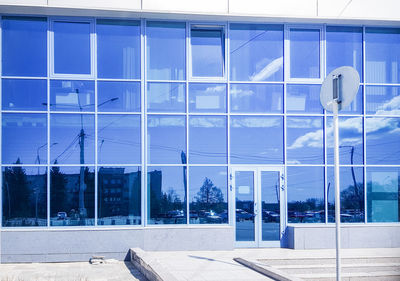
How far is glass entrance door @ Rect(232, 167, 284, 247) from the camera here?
13.4m

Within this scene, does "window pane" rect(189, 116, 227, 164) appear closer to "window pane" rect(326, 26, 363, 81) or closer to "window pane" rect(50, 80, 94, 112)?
"window pane" rect(50, 80, 94, 112)

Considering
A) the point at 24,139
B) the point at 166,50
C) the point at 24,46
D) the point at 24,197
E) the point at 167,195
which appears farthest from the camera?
the point at 166,50

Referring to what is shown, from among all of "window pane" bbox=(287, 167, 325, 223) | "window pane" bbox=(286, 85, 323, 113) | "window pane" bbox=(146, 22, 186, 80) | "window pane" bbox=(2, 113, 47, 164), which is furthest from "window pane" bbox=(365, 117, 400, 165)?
"window pane" bbox=(2, 113, 47, 164)

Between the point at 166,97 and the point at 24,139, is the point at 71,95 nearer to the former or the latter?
the point at 24,139

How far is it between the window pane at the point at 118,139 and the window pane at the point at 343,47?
5170mm

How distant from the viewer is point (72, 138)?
42.0 ft

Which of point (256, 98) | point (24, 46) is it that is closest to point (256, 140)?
point (256, 98)

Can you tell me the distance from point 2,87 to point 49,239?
12.1 ft

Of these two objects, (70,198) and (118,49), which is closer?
(70,198)

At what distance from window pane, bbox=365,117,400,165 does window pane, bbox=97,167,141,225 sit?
19.4 ft

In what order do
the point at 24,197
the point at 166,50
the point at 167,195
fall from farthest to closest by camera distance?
the point at 166,50 < the point at 167,195 < the point at 24,197

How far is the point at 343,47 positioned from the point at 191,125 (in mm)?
4428

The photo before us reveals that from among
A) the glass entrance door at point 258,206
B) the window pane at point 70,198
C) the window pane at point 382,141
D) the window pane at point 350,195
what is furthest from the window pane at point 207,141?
the window pane at point 382,141

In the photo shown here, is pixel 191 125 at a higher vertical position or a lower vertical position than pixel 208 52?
lower
